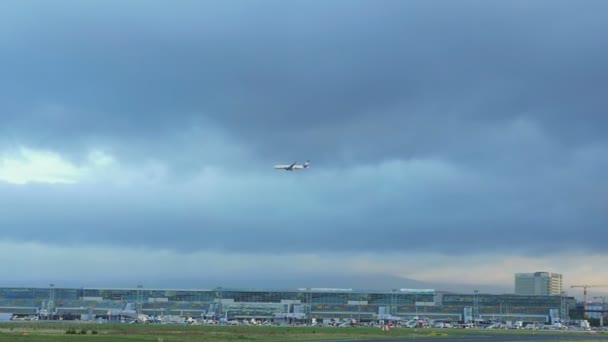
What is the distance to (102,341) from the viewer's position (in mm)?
105562

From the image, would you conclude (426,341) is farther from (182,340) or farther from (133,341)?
(133,341)

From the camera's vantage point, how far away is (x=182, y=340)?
115562mm

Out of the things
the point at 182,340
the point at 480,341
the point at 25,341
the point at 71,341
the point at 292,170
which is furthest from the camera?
the point at 292,170

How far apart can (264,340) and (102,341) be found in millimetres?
27030

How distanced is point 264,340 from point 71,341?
101 ft

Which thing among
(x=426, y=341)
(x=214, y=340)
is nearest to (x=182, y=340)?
(x=214, y=340)

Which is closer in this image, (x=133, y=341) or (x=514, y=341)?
(x=133, y=341)

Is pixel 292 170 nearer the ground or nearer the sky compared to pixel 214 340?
nearer the sky

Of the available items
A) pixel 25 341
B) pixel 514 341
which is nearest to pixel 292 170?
pixel 514 341

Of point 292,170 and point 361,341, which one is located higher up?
point 292,170

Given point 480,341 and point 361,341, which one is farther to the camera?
point 480,341

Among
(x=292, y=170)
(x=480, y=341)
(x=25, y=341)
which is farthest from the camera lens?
(x=292, y=170)

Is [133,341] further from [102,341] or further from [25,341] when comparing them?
[25,341]

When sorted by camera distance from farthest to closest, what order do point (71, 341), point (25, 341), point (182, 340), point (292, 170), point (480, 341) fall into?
point (292, 170), point (480, 341), point (182, 340), point (71, 341), point (25, 341)
